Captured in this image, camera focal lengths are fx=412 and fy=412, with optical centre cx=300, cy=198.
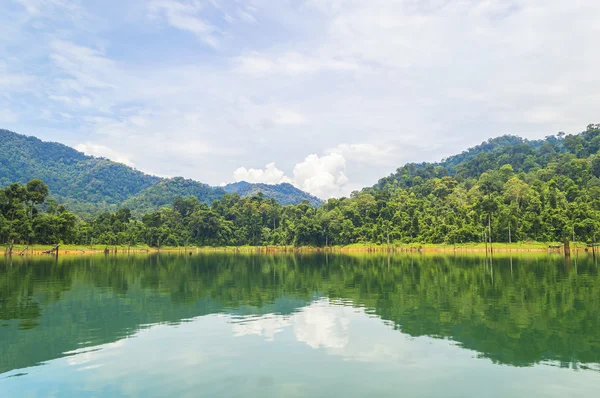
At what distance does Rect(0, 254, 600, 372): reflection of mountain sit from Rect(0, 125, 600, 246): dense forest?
2391 inches

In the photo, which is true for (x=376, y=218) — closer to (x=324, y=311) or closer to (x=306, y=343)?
(x=324, y=311)

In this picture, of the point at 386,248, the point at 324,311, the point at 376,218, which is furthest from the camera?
the point at 376,218

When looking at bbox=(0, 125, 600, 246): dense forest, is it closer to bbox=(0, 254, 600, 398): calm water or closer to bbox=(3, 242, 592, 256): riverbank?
bbox=(3, 242, 592, 256): riverbank

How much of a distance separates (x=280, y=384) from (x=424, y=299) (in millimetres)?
15989

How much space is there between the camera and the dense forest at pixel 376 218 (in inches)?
3472

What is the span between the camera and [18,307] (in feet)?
74.7

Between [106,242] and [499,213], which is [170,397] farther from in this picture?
[106,242]

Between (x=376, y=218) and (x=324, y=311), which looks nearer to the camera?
(x=324, y=311)

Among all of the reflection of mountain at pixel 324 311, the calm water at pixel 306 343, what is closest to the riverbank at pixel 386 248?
the reflection of mountain at pixel 324 311

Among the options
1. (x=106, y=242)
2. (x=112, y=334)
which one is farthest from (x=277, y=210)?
(x=112, y=334)

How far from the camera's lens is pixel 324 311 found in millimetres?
21844

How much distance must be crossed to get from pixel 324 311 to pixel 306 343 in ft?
21.8

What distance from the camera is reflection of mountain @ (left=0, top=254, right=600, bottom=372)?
14758 millimetres

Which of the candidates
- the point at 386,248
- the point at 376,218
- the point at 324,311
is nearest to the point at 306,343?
the point at 324,311
